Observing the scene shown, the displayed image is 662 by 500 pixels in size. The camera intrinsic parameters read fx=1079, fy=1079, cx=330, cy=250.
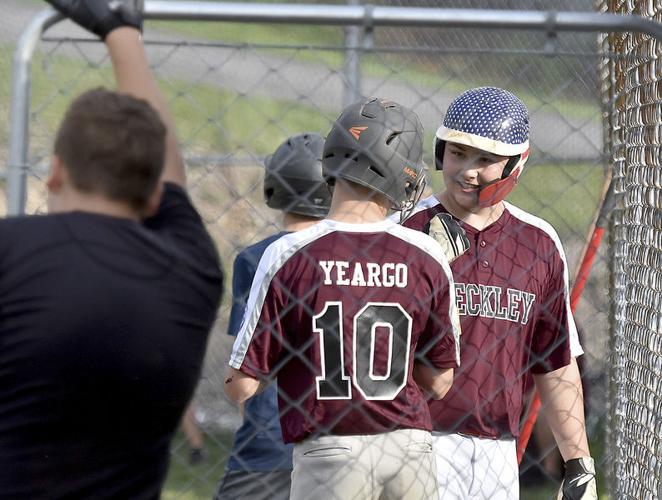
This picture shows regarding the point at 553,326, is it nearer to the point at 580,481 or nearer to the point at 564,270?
the point at 564,270

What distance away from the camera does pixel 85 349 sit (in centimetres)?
198

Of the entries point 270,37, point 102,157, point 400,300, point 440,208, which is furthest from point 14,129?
point 270,37

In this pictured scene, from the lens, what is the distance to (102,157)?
2.02m

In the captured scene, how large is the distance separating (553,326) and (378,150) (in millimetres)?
985

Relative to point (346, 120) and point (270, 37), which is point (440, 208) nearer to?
point (346, 120)

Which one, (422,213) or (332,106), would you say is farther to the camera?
(332,106)

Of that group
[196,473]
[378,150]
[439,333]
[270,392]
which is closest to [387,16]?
[378,150]

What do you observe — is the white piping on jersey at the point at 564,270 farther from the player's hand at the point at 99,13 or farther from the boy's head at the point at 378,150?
the player's hand at the point at 99,13

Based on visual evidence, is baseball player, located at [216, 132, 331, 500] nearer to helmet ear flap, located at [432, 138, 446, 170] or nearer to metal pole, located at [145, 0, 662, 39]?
helmet ear flap, located at [432, 138, 446, 170]

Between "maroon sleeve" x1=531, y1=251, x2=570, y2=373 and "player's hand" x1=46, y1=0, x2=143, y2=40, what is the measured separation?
1886 mm

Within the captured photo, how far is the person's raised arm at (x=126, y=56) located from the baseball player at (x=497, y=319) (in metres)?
1.52

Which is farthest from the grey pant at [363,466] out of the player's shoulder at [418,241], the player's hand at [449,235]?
the player's hand at [449,235]

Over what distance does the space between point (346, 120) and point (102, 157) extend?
133cm

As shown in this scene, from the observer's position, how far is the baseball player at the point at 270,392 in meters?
4.28
